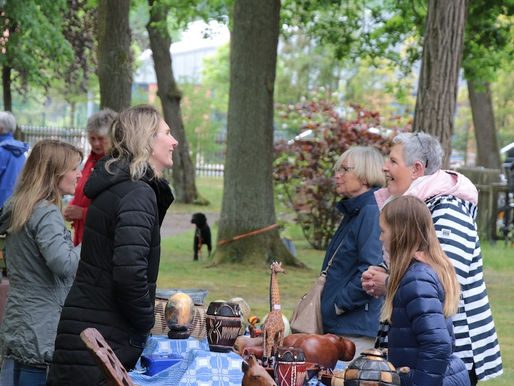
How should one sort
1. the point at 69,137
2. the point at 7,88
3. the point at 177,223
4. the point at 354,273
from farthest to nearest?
1. the point at 69,137
2. the point at 177,223
3. the point at 7,88
4. the point at 354,273

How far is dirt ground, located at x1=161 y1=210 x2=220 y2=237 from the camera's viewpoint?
19.4m

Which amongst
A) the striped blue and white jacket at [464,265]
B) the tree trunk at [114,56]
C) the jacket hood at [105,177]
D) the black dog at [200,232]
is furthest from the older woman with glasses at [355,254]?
the black dog at [200,232]

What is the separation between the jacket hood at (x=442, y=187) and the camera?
4551 millimetres

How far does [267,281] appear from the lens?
11.9m

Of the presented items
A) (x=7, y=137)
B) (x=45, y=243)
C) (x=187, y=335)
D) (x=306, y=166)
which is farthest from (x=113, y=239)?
(x=306, y=166)

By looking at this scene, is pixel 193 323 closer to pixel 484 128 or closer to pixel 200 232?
pixel 200 232

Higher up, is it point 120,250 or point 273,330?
point 120,250

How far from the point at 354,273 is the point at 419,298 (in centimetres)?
145

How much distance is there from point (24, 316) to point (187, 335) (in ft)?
2.91

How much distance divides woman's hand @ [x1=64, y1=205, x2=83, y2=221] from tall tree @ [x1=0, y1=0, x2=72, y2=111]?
12205 mm

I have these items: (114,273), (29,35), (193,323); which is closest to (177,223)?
(29,35)

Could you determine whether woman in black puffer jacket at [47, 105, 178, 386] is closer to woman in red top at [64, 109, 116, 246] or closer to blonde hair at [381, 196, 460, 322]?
blonde hair at [381, 196, 460, 322]

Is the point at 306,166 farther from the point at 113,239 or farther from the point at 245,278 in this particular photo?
the point at 113,239

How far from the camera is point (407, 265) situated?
13.0 feet
